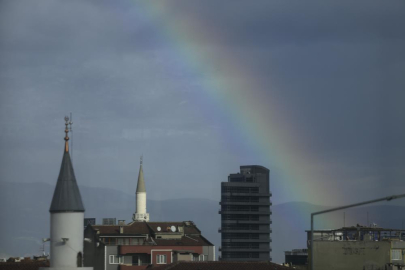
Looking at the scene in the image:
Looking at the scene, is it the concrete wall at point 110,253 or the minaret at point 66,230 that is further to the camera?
the concrete wall at point 110,253

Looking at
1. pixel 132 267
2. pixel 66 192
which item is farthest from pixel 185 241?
pixel 66 192

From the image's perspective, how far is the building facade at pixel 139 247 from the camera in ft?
398

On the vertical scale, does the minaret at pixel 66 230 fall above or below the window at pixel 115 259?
above

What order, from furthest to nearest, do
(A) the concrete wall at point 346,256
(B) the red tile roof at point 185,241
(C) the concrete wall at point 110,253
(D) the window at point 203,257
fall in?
(B) the red tile roof at point 185,241
(D) the window at point 203,257
(C) the concrete wall at point 110,253
(A) the concrete wall at point 346,256

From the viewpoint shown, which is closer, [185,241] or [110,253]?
[110,253]

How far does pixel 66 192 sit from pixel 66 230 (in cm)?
278

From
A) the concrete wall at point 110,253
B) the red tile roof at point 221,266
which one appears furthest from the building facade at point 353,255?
the concrete wall at point 110,253

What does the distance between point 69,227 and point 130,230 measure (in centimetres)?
6838

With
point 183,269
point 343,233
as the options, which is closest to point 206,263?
point 183,269

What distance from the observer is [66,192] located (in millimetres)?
63781

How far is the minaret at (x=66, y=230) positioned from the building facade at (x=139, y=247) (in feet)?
181

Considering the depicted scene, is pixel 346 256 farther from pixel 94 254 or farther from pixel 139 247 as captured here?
pixel 94 254

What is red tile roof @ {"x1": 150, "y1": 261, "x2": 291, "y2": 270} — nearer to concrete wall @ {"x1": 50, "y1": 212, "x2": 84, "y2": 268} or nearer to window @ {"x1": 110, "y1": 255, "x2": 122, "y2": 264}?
concrete wall @ {"x1": 50, "y1": 212, "x2": 84, "y2": 268}

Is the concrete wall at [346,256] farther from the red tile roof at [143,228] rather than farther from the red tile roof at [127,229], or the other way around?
the red tile roof at [143,228]
